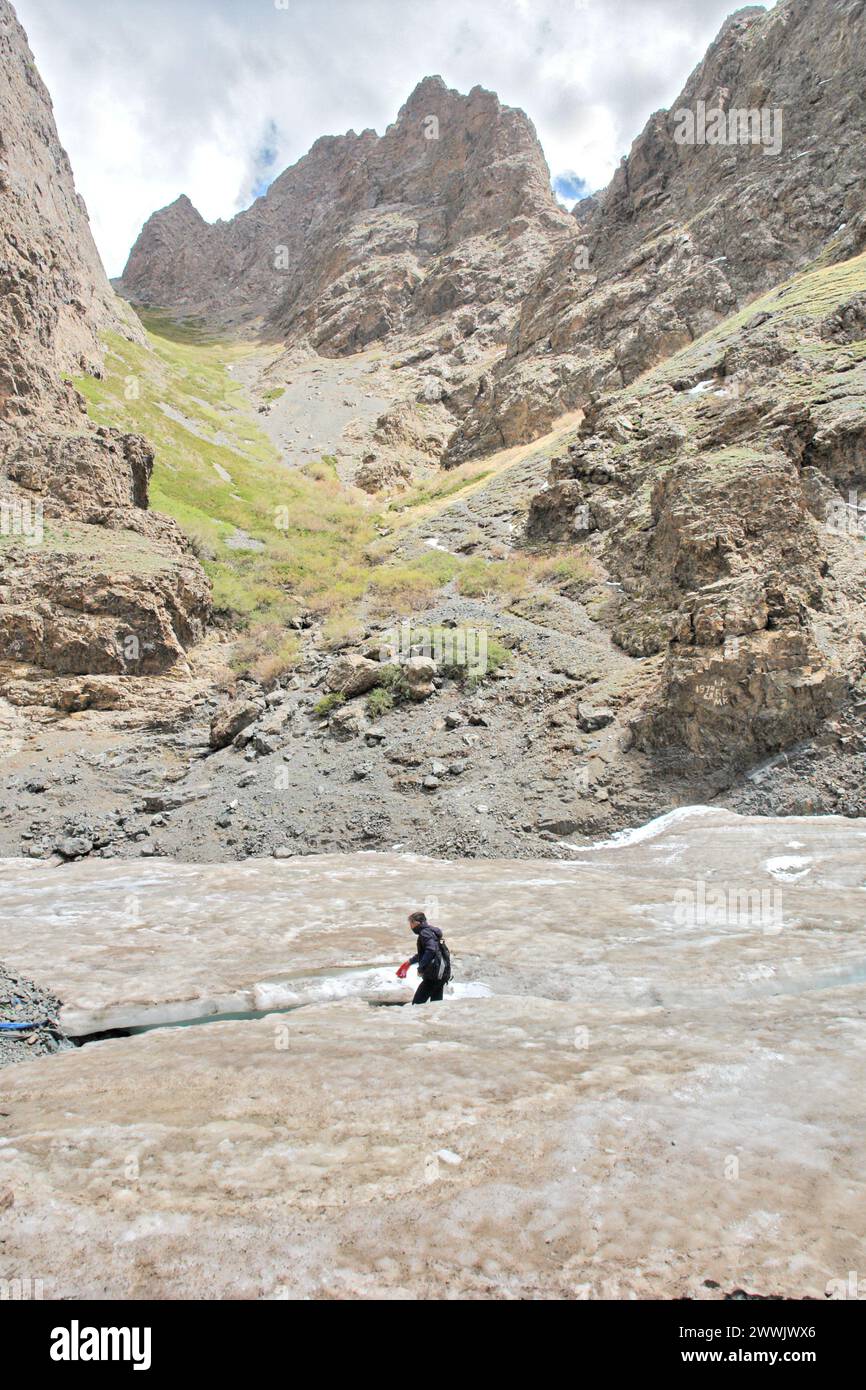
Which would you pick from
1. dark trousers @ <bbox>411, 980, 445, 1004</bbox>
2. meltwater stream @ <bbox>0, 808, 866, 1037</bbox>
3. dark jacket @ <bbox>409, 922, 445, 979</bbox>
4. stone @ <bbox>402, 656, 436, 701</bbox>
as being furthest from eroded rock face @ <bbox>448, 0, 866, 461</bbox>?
dark trousers @ <bbox>411, 980, 445, 1004</bbox>

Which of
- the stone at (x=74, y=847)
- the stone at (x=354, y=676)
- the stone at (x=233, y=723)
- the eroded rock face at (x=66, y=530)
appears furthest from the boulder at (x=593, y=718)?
the eroded rock face at (x=66, y=530)

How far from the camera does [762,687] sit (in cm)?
1365

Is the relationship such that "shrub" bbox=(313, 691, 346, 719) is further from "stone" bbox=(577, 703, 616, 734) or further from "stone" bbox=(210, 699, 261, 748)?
"stone" bbox=(577, 703, 616, 734)

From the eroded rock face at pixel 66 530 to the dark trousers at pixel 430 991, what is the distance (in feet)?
53.7

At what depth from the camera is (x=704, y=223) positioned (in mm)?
41906

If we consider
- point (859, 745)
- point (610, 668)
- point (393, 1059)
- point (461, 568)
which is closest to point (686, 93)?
point (461, 568)

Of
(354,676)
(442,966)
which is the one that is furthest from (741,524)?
(442,966)

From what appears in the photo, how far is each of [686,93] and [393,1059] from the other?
72.8 metres

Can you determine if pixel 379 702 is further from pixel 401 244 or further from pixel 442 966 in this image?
pixel 401 244

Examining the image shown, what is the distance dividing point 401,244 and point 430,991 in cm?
10922

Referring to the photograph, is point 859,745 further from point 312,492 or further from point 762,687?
point 312,492

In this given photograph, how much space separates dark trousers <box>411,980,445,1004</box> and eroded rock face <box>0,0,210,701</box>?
16361mm

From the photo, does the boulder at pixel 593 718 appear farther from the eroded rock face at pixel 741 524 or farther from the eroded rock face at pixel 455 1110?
the eroded rock face at pixel 455 1110

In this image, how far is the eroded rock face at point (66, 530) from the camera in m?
19.8
